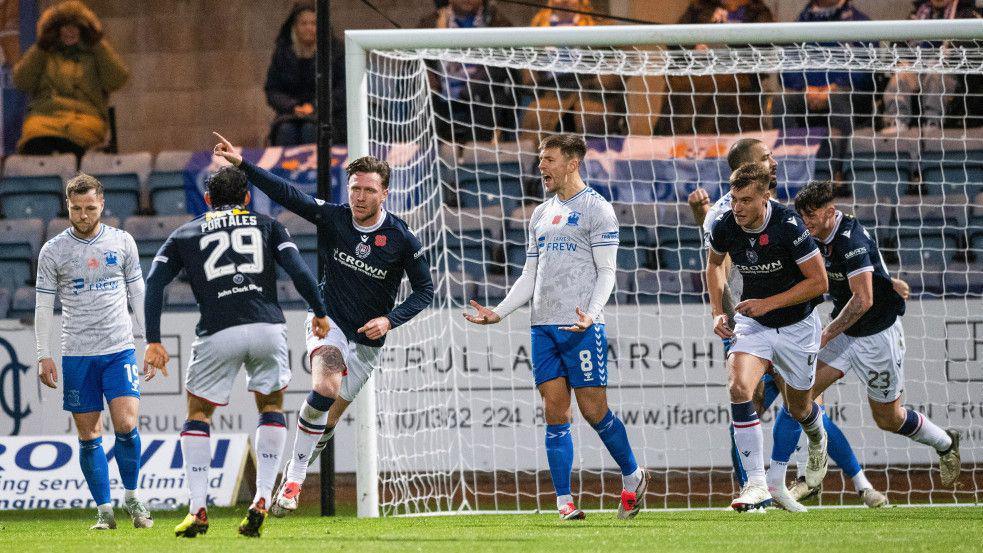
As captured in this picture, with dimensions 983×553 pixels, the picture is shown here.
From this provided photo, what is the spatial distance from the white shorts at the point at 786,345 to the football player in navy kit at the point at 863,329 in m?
0.54

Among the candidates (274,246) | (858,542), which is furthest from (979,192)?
(274,246)

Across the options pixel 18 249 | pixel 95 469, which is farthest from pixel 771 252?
pixel 18 249

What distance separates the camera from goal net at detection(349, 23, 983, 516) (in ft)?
29.0

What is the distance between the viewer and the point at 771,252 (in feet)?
21.6

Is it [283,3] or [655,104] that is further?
[283,3]

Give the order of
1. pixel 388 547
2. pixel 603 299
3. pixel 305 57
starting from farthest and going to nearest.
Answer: pixel 305 57, pixel 603 299, pixel 388 547

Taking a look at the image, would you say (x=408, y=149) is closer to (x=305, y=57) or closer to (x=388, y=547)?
(x=305, y=57)

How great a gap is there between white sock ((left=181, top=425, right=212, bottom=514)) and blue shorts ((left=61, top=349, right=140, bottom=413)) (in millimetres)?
1297

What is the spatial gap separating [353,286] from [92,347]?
4.76 ft

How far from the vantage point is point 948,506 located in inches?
297

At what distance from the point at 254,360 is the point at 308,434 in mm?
986

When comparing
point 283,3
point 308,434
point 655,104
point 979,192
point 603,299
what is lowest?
point 308,434

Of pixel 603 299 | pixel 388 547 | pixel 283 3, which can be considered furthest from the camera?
pixel 283 3

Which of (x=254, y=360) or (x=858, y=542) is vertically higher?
(x=254, y=360)
